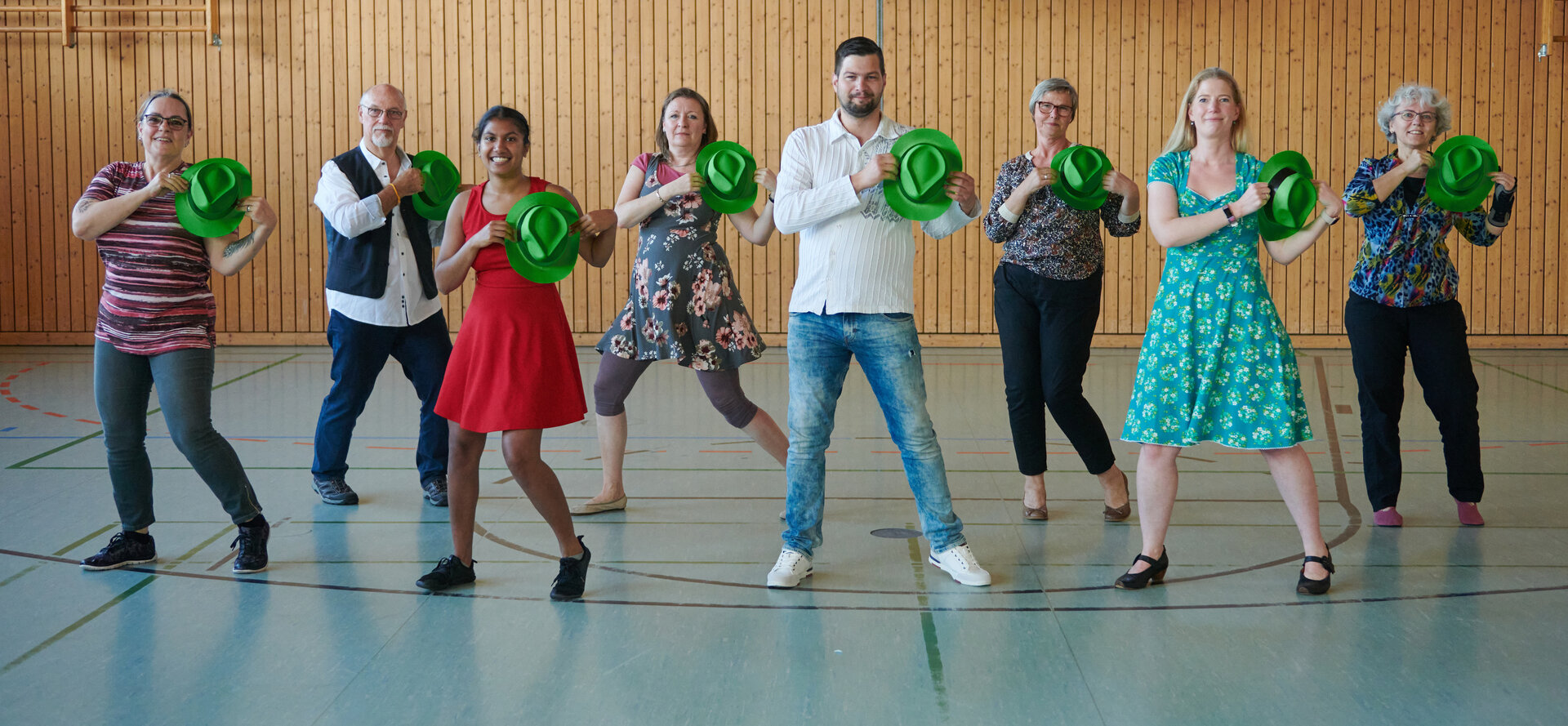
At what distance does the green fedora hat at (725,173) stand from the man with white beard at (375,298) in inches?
47.9

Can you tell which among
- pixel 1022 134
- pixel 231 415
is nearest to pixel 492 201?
pixel 231 415

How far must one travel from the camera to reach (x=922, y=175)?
3211 millimetres

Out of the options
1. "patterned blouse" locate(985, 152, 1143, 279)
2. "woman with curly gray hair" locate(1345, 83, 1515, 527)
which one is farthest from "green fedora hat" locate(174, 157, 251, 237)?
"woman with curly gray hair" locate(1345, 83, 1515, 527)

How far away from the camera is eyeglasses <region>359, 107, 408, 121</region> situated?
14.4ft

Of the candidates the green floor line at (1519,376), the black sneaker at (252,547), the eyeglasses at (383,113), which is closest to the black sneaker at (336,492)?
the black sneaker at (252,547)

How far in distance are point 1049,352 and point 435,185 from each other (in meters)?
2.16

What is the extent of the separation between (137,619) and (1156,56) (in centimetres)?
845

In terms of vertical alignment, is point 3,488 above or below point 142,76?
below

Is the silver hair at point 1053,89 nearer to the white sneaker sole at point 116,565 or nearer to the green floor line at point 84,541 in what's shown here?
the white sneaker sole at point 116,565

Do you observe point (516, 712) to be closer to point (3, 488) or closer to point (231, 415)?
point (3, 488)

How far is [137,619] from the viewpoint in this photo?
315 centimetres

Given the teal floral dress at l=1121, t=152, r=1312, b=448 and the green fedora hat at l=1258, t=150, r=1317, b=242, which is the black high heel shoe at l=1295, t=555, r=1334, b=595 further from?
the green fedora hat at l=1258, t=150, r=1317, b=242

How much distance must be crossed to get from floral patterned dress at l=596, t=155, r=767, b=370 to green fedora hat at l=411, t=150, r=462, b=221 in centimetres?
72

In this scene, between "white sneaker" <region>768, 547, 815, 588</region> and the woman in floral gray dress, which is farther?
the woman in floral gray dress
